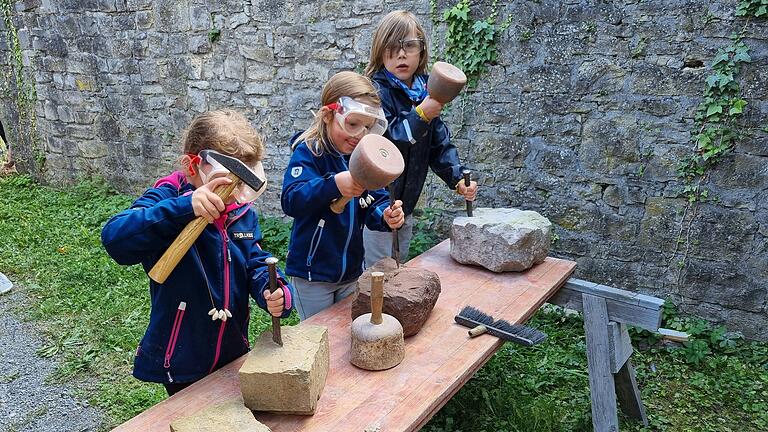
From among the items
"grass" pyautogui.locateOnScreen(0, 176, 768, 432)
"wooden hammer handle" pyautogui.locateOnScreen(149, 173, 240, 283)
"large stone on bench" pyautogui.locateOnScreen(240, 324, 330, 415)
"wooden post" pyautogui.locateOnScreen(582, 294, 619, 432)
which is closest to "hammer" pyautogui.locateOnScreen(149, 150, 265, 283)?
"wooden hammer handle" pyautogui.locateOnScreen(149, 173, 240, 283)

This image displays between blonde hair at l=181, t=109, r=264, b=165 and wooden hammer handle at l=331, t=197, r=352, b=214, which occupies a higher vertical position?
blonde hair at l=181, t=109, r=264, b=165

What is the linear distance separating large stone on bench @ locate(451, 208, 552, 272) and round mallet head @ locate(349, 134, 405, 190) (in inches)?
38.9

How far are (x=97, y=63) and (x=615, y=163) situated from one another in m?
5.91

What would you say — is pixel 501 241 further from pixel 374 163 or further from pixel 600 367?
pixel 374 163

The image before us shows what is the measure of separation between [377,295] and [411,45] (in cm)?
149

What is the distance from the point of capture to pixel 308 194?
7.39 feet

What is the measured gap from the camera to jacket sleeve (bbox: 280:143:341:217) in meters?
2.22

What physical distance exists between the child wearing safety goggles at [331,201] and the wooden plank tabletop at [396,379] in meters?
0.16

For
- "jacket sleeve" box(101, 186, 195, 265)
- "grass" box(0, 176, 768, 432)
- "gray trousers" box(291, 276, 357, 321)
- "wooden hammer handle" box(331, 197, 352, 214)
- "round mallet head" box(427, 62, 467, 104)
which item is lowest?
"grass" box(0, 176, 768, 432)

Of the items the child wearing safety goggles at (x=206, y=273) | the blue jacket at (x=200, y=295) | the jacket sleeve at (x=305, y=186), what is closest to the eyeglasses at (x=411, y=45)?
the jacket sleeve at (x=305, y=186)

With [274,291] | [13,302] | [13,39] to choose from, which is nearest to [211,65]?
[13,302]

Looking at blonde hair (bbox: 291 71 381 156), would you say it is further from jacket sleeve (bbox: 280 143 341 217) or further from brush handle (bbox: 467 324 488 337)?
brush handle (bbox: 467 324 488 337)

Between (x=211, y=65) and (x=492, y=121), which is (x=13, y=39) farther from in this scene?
(x=492, y=121)

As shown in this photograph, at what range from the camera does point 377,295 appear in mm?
1997
